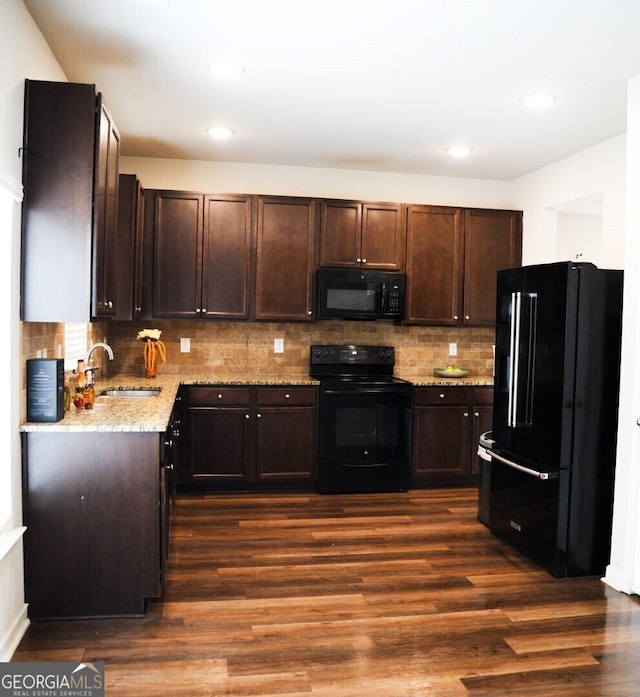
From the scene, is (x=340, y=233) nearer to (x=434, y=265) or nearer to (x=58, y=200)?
(x=434, y=265)

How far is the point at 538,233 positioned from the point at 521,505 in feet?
8.22

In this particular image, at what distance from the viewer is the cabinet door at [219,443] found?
15.5 feet

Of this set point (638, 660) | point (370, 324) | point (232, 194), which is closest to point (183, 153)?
point (232, 194)

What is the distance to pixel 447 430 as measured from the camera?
5043mm

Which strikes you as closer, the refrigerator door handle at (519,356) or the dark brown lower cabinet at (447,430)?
the refrigerator door handle at (519,356)

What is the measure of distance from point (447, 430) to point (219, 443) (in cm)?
182

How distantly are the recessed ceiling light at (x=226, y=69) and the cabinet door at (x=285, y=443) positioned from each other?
7.84ft

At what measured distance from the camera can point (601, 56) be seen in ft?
9.80

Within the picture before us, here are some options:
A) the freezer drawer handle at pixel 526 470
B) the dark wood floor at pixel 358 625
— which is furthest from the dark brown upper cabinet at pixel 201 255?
the freezer drawer handle at pixel 526 470

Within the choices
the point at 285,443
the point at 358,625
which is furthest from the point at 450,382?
the point at 358,625

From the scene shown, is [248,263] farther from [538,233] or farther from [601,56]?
[601,56]

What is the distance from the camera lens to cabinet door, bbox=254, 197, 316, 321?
4961 mm

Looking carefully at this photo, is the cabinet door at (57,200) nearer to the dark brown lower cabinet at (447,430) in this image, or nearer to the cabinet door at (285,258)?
the cabinet door at (285,258)

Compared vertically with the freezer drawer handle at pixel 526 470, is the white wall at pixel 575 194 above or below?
above
